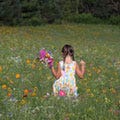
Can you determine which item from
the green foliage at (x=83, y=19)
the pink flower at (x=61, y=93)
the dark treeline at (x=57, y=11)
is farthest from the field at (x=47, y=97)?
the green foliage at (x=83, y=19)

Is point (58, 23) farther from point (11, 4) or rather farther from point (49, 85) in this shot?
point (49, 85)

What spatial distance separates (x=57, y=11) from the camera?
35031 mm

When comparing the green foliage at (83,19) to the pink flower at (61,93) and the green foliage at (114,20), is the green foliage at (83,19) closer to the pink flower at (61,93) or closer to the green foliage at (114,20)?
the green foliage at (114,20)

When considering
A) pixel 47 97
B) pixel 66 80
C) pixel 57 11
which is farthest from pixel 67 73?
pixel 57 11

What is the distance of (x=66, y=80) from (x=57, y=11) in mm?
27394

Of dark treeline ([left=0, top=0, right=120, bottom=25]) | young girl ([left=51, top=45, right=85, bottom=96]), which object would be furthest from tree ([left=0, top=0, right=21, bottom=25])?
young girl ([left=51, top=45, right=85, bottom=96])

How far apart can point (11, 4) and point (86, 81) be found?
72.3ft

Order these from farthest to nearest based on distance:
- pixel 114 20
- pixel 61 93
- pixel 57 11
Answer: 1. pixel 114 20
2. pixel 57 11
3. pixel 61 93

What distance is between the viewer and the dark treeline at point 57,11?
30.5 metres

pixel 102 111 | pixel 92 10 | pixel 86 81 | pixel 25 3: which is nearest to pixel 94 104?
pixel 102 111

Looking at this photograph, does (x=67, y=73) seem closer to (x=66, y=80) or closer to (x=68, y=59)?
(x=66, y=80)

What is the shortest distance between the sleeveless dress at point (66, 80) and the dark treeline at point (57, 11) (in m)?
22.1

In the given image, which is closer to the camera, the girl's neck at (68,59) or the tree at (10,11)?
the girl's neck at (68,59)

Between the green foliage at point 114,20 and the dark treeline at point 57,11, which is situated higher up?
the dark treeline at point 57,11
